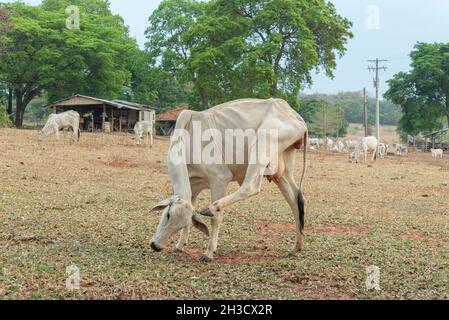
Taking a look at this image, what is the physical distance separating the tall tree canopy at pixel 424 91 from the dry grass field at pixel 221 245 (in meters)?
39.1

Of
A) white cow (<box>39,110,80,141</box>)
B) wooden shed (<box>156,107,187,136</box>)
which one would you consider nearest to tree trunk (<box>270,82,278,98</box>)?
white cow (<box>39,110,80,141</box>)

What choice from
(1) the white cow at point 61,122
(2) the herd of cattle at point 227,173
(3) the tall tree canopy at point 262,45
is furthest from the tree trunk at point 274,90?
(2) the herd of cattle at point 227,173

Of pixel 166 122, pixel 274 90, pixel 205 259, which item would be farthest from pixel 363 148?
pixel 166 122

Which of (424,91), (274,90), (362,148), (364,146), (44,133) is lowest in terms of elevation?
(362,148)

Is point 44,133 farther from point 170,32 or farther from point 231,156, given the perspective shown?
point 170,32

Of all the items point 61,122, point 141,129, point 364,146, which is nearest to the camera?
point 61,122

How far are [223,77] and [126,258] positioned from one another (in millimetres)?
30598

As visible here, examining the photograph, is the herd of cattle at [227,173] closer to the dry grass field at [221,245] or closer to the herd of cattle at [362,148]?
the dry grass field at [221,245]

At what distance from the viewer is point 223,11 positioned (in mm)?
37781

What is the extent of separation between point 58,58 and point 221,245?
41.0 meters

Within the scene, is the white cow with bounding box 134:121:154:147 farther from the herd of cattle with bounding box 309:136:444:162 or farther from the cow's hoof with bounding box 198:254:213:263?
the cow's hoof with bounding box 198:254:213:263

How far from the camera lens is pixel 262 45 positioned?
114ft

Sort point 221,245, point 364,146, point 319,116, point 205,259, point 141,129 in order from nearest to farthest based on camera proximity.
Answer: point 205,259
point 221,245
point 141,129
point 364,146
point 319,116
